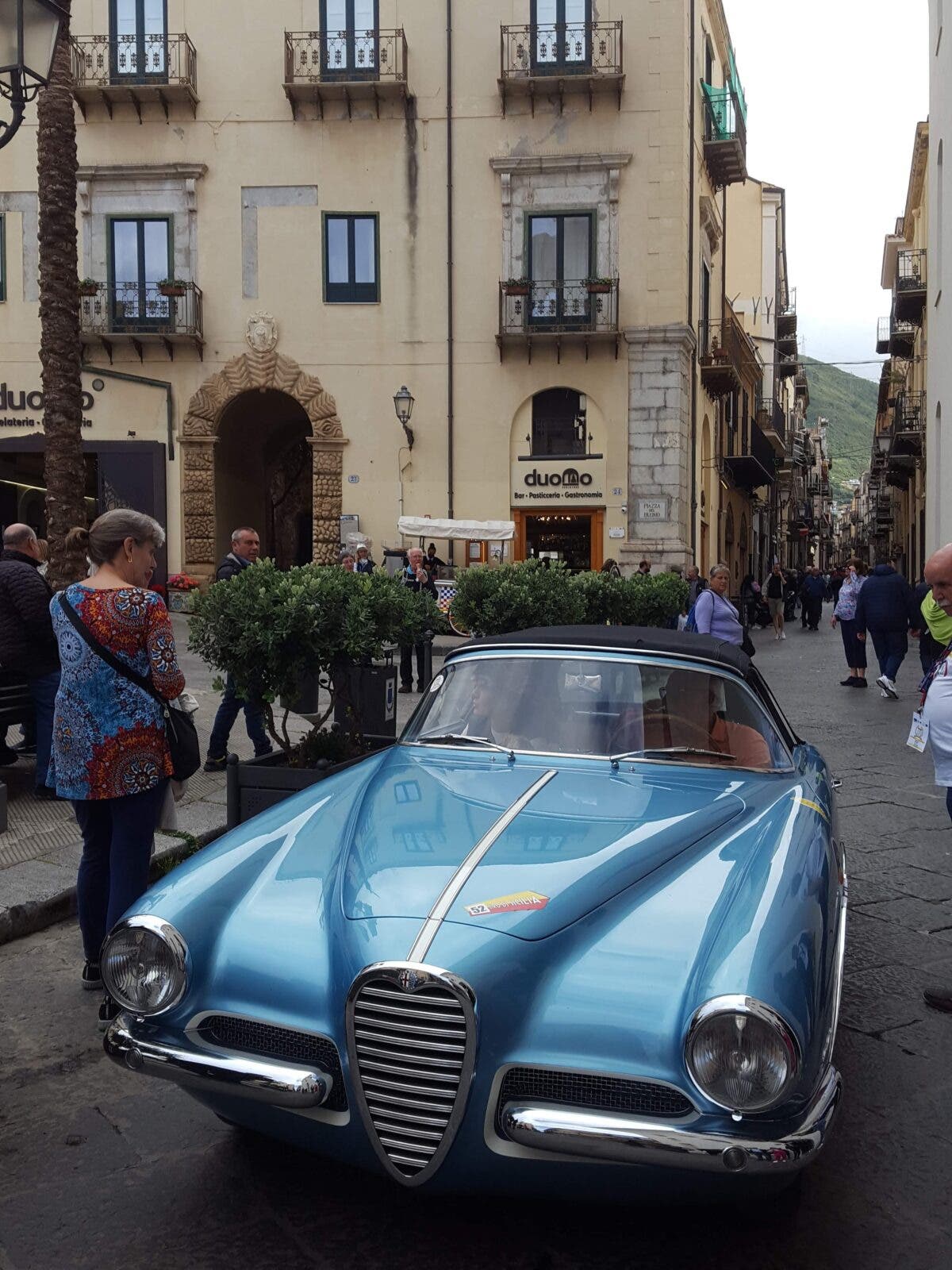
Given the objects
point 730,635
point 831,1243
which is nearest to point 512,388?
point 730,635

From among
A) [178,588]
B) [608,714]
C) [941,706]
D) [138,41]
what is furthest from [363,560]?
[941,706]

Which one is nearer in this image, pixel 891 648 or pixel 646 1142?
pixel 646 1142

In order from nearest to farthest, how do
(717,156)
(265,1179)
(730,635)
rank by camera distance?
1. (265,1179)
2. (730,635)
3. (717,156)

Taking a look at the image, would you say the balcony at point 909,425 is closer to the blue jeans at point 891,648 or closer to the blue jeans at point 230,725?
the blue jeans at point 891,648

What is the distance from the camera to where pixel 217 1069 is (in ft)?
8.84

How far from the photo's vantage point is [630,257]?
80.0ft

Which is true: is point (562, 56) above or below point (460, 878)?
above

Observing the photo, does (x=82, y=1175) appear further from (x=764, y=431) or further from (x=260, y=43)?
(x=764, y=431)

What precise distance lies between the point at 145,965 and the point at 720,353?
27.2m

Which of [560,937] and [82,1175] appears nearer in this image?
[560,937]

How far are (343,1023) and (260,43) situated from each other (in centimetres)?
2577

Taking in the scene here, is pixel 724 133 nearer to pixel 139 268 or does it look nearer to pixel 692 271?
pixel 692 271

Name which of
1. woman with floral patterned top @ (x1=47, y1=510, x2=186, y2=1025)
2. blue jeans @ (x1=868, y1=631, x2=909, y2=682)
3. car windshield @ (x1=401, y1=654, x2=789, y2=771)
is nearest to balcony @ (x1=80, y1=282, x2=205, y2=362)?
blue jeans @ (x1=868, y1=631, x2=909, y2=682)

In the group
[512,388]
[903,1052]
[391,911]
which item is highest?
[512,388]
